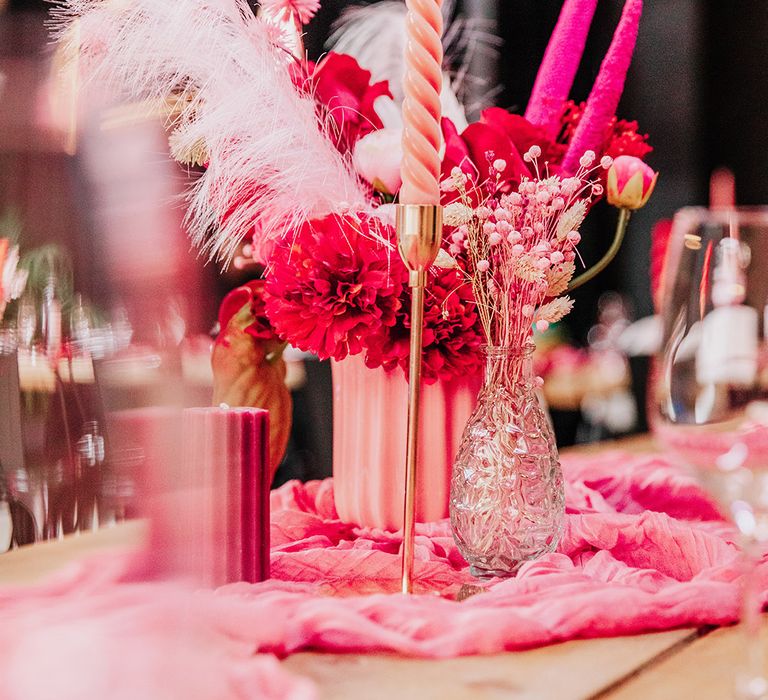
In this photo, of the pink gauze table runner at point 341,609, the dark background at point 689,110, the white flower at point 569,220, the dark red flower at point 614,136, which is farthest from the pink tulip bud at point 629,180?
the dark background at point 689,110

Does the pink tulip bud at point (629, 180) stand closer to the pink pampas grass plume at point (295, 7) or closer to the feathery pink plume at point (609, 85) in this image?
the feathery pink plume at point (609, 85)

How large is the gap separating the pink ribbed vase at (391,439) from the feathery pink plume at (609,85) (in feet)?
0.65

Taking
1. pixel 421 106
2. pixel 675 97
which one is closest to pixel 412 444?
pixel 421 106

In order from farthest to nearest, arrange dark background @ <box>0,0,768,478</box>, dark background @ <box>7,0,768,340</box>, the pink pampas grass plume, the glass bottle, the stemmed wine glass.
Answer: dark background @ <box>7,0,768,340</box>, dark background @ <box>0,0,768,478</box>, the pink pampas grass plume, the glass bottle, the stemmed wine glass

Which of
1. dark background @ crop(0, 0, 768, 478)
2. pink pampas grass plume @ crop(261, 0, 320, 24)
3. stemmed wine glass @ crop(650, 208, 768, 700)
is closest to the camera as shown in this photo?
stemmed wine glass @ crop(650, 208, 768, 700)

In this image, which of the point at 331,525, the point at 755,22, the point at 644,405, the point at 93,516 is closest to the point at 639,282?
the point at 644,405

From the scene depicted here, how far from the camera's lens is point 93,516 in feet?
1.89

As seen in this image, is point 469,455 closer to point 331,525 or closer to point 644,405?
point 331,525

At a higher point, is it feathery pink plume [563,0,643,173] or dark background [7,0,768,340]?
dark background [7,0,768,340]

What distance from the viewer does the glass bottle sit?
0.59 m

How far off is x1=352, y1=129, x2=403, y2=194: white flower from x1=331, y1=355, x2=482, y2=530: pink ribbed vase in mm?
137

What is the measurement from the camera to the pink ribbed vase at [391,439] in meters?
0.70

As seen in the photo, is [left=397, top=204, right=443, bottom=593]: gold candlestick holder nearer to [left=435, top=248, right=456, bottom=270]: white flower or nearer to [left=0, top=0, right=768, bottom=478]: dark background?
[left=435, top=248, right=456, bottom=270]: white flower

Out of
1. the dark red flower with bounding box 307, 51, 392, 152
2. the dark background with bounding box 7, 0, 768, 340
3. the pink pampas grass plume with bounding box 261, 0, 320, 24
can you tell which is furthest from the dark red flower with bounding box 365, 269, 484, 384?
the dark background with bounding box 7, 0, 768, 340
